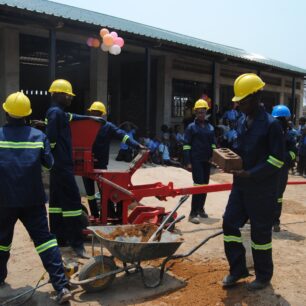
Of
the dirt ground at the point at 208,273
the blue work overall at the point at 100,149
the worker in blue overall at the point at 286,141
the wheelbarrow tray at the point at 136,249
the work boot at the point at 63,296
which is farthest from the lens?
the blue work overall at the point at 100,149

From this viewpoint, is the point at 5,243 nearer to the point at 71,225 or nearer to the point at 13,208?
the point at 13,208

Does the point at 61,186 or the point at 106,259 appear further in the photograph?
the point at 61,186

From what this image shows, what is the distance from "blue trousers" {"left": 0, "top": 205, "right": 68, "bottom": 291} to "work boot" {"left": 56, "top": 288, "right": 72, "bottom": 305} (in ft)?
0.18

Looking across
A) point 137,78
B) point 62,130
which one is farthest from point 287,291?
point 137,78

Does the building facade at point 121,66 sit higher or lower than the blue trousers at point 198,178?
higher

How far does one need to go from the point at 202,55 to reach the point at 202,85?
371 centimetres

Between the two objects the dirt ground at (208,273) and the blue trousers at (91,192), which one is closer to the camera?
the dirt ground at (208,273)

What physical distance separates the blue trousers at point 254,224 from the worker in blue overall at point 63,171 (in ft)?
5.80

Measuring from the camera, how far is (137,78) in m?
16.6

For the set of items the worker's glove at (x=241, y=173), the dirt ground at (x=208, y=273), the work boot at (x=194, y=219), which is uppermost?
the worker's glove at (x=241, y=173)

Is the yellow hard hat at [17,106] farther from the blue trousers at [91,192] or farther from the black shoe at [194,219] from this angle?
the black shoe at [194,219]

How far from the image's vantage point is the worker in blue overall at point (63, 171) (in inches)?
184

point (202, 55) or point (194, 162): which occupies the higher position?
point (202, 55)

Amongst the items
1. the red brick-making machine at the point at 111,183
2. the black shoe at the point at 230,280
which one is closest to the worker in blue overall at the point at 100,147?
the red brick-making machine at the point at 111,183
